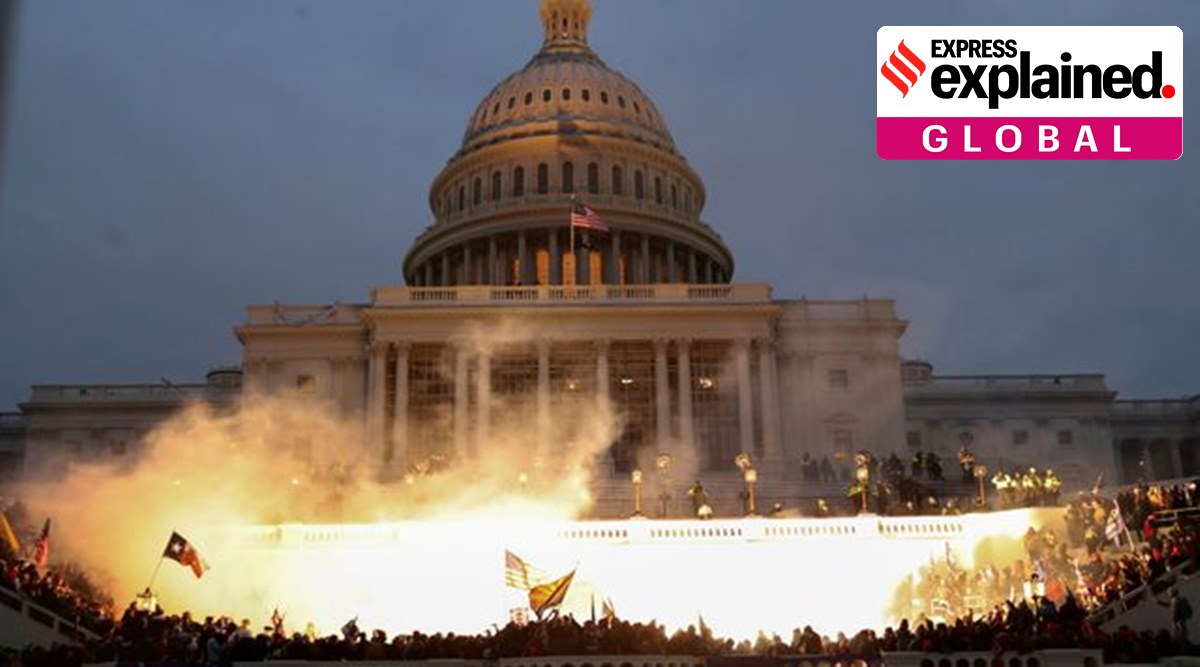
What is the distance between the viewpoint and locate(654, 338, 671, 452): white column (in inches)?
2319

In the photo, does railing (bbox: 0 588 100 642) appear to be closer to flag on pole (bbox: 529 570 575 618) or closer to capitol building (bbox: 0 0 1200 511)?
flag on pole (bbox: 529 570 575 618)

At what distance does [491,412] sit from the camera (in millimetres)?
59562

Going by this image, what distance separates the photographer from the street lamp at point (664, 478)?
45250 mm

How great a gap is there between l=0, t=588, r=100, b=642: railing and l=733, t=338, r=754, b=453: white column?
1393 inches

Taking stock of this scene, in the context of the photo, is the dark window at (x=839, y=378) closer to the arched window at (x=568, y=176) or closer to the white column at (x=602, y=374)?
the white column at (x=602, y=374)

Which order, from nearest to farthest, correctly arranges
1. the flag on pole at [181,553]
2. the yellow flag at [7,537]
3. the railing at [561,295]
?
the flag on pole at [181,553]
the yellow flag at [7,537]
the railing at [561,295]

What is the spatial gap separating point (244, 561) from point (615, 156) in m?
58.7

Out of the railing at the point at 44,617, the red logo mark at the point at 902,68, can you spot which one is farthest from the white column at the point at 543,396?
the red logo mark at the point at 902,68

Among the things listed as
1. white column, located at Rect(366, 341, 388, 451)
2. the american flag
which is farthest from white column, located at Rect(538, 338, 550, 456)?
the american flag

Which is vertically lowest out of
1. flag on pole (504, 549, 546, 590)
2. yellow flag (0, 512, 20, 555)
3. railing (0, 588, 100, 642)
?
railing (0, 588, 100, 642)

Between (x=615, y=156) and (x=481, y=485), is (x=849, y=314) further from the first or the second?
(x=615, y=156)

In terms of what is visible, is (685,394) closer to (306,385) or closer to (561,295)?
(561,295)

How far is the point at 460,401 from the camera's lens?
194ft

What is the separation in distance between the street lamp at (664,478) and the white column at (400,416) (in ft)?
40.4
